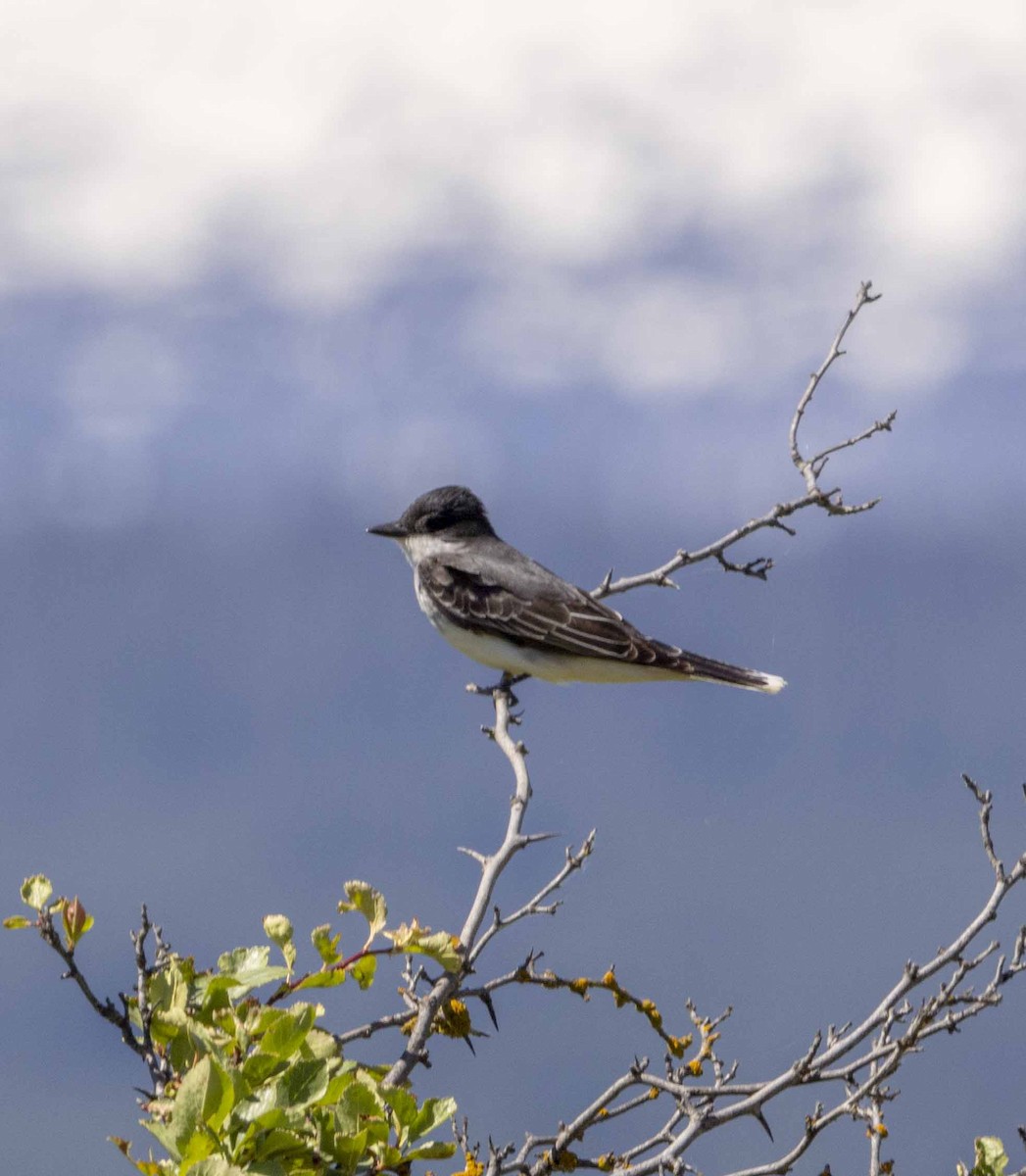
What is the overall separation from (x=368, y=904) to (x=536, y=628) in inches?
245

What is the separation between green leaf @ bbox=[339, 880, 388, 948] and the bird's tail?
227 inches

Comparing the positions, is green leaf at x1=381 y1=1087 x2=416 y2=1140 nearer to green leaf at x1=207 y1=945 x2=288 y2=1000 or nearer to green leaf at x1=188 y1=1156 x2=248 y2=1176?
green leaf at x1=207 y1=945 x2=288 y2=1000

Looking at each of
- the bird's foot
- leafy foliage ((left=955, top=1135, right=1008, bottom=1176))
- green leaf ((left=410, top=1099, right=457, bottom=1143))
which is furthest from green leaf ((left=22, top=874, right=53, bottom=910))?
the bird's foot

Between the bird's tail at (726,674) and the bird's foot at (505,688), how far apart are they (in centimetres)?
99

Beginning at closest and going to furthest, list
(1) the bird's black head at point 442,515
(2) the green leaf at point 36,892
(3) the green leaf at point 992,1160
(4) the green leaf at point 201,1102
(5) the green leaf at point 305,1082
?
(4) the green leaf at point 201,1102, (5) the green leaf at point 305,1082, (2) the green leaf at point 36,892, (3) the green leaf at point 992,1160, (1) the bird's black head at point 442,515

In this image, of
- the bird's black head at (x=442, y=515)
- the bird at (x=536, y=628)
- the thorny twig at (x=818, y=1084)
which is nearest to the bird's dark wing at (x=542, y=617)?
the bird at (x=536, y=628)

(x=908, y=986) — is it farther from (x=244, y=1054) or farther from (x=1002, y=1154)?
(x=244, y=1054)

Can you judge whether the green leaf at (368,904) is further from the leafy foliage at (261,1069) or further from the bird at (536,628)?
the bird at (536,628)

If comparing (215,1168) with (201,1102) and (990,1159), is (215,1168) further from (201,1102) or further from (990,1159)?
(990,1159)

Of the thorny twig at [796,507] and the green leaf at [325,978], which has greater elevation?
the thorny twig at [796,507]

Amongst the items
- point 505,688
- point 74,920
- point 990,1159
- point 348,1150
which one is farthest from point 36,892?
point 505,688

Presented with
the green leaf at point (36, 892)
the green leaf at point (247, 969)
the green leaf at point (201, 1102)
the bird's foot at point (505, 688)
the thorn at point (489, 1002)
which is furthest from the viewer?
the bird's foot at point (505, 688)

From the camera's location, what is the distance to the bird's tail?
10.1 meters

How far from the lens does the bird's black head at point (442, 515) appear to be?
11.6 m
